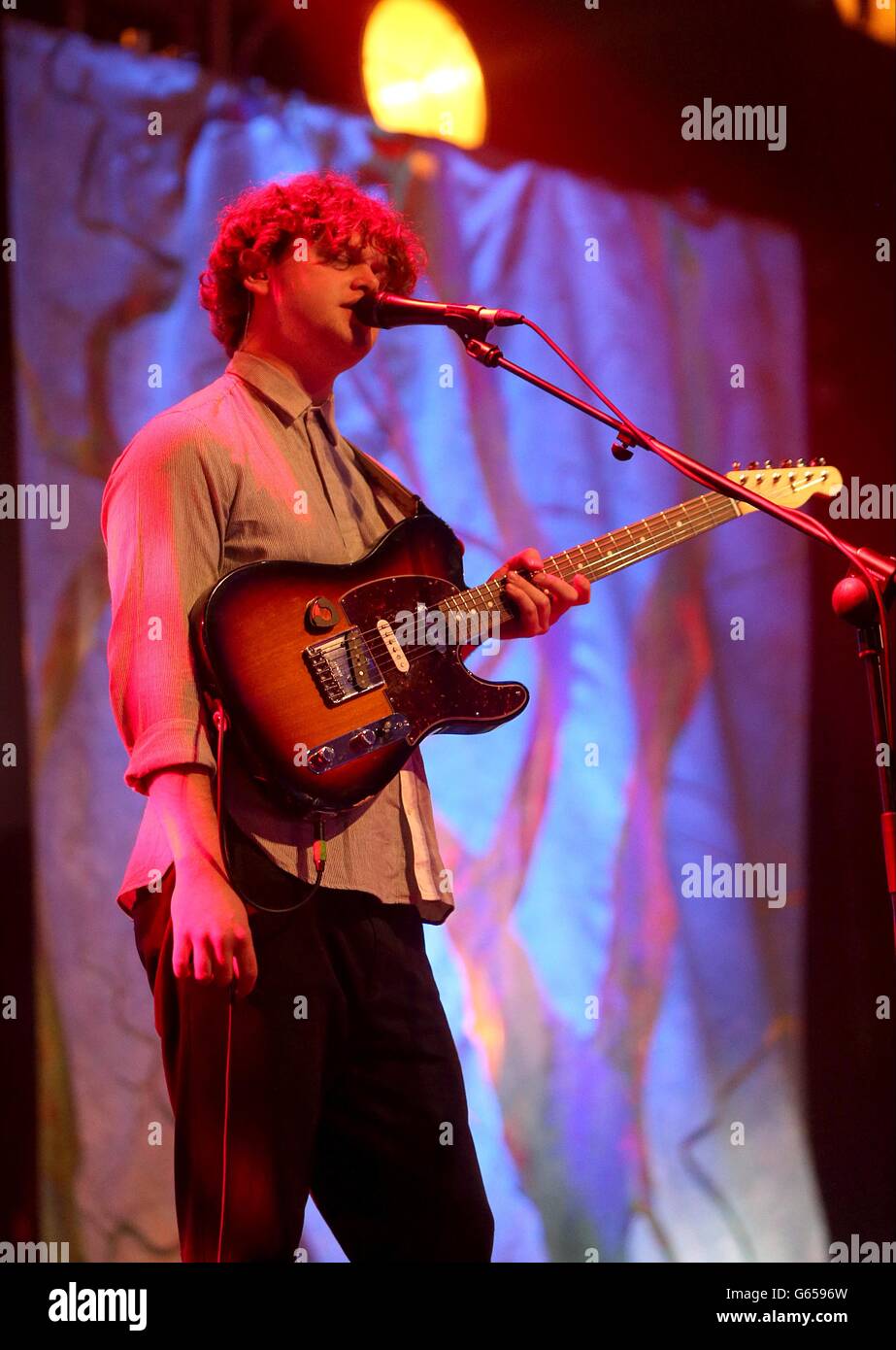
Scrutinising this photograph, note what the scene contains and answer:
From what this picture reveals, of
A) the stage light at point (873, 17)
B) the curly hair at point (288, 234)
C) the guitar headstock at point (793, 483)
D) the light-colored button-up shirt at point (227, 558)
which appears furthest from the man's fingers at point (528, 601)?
the stage light at point (873, 17)

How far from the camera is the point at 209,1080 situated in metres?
1.87

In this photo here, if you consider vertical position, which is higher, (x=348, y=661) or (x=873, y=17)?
(x=873, y=17)

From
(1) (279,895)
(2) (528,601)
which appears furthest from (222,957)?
(2) (528,601)

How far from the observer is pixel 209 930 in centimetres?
180

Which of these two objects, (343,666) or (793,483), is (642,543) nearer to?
(793,483)

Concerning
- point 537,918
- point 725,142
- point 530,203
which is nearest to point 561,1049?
point 537,918

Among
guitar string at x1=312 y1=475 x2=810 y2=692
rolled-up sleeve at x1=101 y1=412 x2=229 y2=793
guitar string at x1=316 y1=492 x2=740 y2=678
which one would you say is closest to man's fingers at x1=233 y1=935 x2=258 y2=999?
rolled-up sleeve at x1=101 y1=412 x2=229 y2=793

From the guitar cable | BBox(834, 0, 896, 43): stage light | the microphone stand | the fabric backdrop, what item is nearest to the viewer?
the microphone stand

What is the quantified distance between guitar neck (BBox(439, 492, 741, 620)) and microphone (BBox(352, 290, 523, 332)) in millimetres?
446

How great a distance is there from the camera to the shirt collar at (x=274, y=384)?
2.21 meters

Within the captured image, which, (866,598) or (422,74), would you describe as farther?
(422,74)

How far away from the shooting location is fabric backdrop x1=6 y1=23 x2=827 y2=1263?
2.71 m

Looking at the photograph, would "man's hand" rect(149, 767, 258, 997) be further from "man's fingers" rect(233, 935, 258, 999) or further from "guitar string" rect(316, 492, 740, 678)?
"guitar string" rect(316, 492, 740, 678)

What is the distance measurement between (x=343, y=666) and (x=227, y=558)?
0.24m
